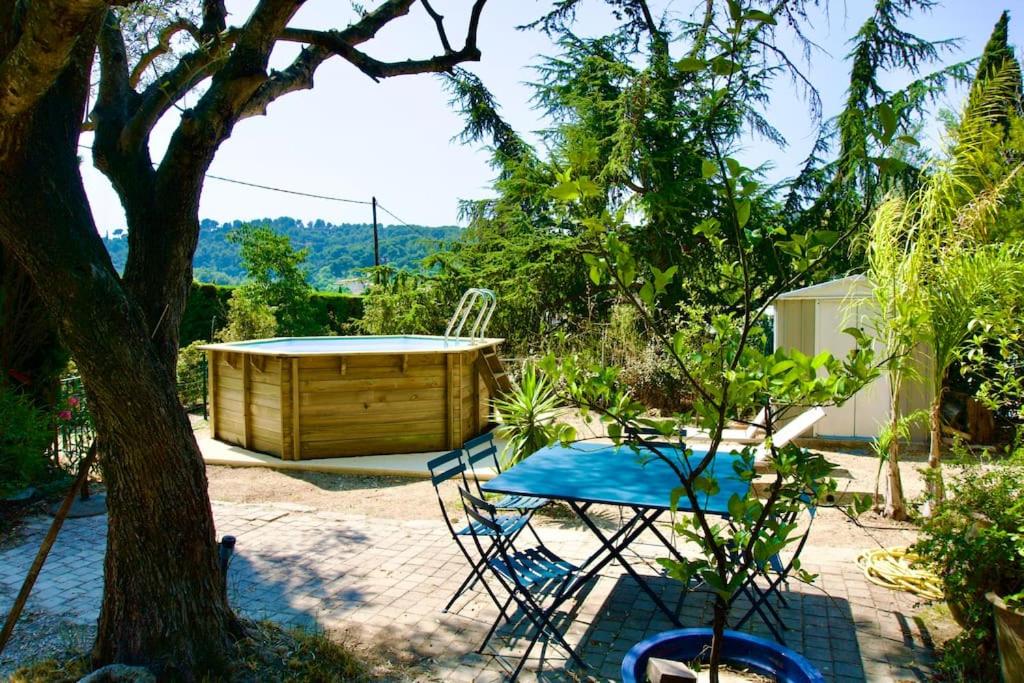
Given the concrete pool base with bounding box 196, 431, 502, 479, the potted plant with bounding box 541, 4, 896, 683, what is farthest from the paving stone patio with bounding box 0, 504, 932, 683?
the concrete pool base with bounding box 196, 431, 502, 479

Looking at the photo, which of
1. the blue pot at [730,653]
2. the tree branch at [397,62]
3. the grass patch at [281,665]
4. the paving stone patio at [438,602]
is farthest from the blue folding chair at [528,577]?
the tree branch at [397,62]

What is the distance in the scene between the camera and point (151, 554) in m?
3.18

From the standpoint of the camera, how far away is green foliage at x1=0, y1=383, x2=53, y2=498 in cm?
614

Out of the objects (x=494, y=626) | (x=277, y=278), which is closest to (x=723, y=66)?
(x=494, y=626)

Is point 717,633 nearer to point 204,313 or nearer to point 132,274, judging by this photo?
point 132,274

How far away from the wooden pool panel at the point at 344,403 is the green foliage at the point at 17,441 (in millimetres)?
2432

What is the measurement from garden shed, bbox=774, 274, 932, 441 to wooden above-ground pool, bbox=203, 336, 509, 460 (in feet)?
13.2

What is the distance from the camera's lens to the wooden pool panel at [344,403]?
8359 mm

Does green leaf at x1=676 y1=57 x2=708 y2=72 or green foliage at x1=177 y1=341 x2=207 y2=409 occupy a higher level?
green leaf at x1=676 y1=57 x2=708 y2=72

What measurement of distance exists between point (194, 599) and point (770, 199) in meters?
15.1

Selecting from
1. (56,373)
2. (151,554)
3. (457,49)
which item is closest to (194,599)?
(151,554)

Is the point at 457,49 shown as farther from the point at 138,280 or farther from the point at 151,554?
the point at 151,554

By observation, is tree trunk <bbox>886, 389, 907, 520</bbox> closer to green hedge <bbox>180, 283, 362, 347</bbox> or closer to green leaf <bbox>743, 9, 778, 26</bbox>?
green leaf <bbox>743, 9, 778, 26</bbox>

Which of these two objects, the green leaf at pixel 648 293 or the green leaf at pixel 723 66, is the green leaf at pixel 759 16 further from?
the green leaf at pixel 648 293
